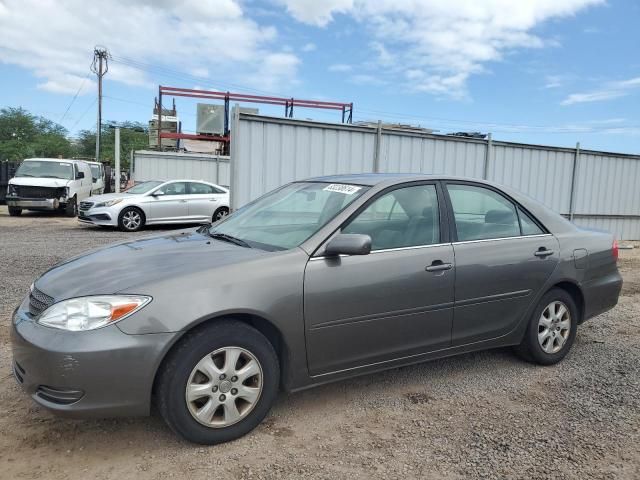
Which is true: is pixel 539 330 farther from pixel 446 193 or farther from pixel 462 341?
pixel 446 193

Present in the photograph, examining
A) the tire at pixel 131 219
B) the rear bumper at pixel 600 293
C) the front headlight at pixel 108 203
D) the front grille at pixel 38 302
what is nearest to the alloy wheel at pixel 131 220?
the tire at pixel 131 219

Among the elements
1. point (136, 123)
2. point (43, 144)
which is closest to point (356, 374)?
point (43, 144)

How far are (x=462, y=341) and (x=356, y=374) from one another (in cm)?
89

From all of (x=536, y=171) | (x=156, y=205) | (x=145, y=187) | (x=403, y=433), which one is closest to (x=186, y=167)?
(x=145, y=187)

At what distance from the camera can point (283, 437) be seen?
120 inches

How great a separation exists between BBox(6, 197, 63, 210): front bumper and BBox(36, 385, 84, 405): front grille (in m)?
15.0

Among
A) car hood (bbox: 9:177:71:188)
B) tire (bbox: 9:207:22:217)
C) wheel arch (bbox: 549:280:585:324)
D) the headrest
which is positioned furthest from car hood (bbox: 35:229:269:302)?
tire (bbox: 9:207:22:217)

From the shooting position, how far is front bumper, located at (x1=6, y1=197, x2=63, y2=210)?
1597 cm

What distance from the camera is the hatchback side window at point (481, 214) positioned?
3816mm

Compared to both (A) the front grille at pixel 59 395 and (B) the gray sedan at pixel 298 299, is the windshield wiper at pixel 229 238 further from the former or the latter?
(A) the front grille at pixel 59 395

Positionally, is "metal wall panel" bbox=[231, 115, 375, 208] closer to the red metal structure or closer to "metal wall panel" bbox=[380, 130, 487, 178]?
"metal wall panel" bbox=[380, 130, 487, 178]

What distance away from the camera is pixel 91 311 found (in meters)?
2.66

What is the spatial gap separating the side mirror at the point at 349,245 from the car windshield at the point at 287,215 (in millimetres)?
222

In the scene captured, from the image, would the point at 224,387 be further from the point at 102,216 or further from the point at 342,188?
the point at 102,216
